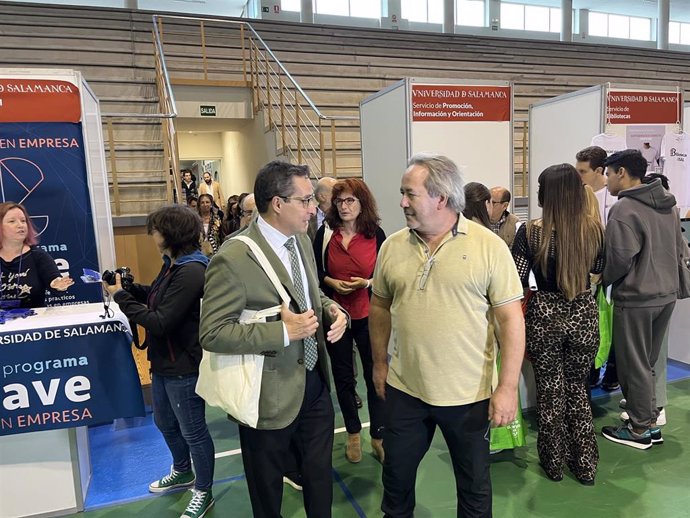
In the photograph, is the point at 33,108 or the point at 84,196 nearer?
the point at 33,108

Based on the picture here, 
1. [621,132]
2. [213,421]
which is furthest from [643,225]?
[213,421]

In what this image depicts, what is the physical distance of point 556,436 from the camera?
245 cm

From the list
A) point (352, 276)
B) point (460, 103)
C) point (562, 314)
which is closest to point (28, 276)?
point (352, 276)

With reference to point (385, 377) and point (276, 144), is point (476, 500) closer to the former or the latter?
point (385, 377)

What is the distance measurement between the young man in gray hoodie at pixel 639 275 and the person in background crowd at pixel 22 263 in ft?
9.22

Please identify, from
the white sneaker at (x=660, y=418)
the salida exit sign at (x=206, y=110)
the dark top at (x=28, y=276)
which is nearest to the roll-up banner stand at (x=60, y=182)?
the dark top at (x=28, y=276)

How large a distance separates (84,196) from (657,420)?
11.8 feet

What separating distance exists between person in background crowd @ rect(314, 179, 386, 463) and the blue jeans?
74cm

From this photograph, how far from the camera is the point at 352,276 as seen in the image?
2.62 metres

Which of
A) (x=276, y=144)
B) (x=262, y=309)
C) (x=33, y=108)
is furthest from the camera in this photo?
(x=276, y=144)

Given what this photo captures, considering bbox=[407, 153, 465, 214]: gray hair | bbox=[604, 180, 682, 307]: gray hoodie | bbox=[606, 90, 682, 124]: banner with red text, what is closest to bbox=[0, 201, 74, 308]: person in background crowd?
bbox=[407, 153, 465, 214]: gray hair

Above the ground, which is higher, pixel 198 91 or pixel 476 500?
pixel 198 91

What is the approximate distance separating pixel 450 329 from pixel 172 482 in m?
1.72

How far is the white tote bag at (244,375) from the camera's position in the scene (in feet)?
4.97
